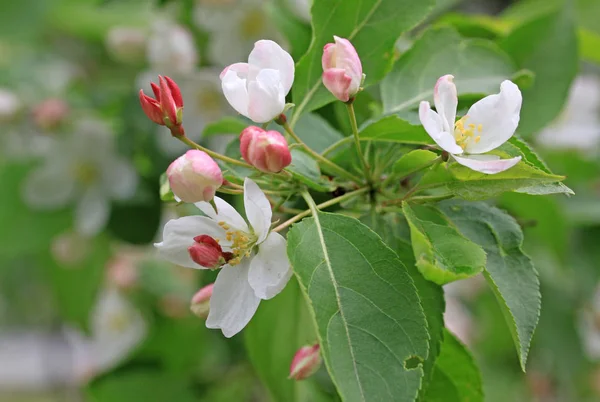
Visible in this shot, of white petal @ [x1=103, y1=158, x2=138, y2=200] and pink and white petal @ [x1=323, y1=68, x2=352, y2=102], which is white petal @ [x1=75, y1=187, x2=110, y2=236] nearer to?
white petal @ [x1=103, y1=158, x2=138, y2=200]

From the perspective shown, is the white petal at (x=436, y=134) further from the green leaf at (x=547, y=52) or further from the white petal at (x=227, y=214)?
the green leaf at (x=547, y=52)

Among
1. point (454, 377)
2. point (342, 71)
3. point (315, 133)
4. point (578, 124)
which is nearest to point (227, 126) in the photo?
point (315, 133)

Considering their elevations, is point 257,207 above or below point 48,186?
above

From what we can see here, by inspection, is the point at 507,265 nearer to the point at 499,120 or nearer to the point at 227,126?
the point at 499,120

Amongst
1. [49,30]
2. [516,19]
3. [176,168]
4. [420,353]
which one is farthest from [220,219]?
[49,30]

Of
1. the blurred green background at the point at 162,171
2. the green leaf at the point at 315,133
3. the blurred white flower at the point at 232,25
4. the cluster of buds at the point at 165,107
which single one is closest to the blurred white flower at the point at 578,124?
the blurred green background at the point at 162,171

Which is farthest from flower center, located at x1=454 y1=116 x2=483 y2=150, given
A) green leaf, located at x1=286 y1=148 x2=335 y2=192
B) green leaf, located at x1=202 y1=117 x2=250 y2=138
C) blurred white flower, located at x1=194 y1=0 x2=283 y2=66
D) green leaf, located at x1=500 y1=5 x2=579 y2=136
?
blurred white flower, located at x1=194 y1=0 x2=283 y2=66
